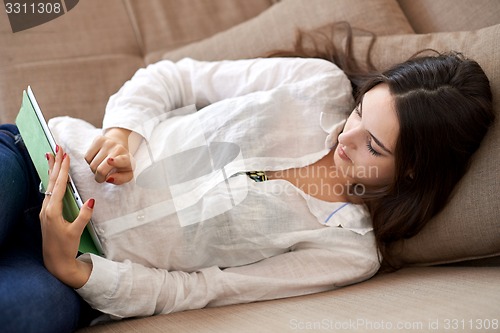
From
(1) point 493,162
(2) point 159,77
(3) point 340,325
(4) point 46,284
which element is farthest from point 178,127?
(1) point 493,162

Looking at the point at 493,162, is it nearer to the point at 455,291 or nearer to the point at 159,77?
the point at 455,291

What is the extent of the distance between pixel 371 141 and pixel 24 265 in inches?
25.1

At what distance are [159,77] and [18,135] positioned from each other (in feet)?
1.06

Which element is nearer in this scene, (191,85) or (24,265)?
(24,265)

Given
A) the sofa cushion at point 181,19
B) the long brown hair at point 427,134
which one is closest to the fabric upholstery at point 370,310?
the long brown hair at point 427,134

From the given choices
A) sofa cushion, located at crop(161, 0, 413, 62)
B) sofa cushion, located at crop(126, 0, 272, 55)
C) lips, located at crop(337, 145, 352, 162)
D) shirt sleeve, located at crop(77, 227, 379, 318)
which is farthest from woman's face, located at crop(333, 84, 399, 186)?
sofa cushion, located at crop(126, 0, 272, 55)

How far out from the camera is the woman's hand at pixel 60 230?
87cm

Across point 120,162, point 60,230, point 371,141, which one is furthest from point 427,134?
point 60,230

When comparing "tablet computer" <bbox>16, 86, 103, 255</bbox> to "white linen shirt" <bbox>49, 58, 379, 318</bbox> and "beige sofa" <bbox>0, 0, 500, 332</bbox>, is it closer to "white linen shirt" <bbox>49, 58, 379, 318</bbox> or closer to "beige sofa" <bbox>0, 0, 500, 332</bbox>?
"white linen shirt" <bbox>49, 58, 379, 318</bbox>

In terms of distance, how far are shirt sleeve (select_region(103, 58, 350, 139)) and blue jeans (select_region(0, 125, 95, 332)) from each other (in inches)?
7.8

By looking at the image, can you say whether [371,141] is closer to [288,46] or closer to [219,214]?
[219,214]

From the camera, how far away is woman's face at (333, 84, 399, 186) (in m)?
0.98

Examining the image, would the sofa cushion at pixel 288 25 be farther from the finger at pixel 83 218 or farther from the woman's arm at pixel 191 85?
the finger at pixel 83 218

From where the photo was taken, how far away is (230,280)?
1.00 m
